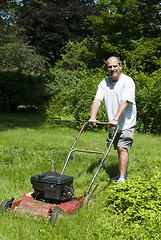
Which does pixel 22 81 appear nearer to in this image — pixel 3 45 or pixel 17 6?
pixel 17 6

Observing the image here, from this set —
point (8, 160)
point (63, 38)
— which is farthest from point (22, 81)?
point (8, 160)

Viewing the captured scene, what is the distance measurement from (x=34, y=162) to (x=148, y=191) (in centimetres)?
270

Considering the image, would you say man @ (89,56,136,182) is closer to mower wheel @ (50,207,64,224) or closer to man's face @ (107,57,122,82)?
man's face @ (107,57,122,82)

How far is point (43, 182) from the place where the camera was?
3.04m

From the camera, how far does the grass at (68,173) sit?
2.62 m

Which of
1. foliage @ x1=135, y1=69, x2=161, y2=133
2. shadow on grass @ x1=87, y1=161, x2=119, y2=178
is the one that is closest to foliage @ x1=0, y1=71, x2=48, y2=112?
foliage @ x1=135, y1=69, x2=161, y2=133

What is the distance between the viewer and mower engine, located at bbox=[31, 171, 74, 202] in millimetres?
2980

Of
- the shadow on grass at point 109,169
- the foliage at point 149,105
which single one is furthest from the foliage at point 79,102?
the shadow on grass at point 109,169

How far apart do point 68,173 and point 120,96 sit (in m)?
1.53

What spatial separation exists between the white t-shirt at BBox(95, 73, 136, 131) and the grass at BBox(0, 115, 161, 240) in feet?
2.28

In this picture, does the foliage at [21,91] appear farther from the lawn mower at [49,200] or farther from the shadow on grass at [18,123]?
the lawn mower at [49,200]

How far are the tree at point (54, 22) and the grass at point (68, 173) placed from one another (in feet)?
54.1

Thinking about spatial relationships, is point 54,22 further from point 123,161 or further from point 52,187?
point 52,187

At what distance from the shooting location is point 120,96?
4.16m
